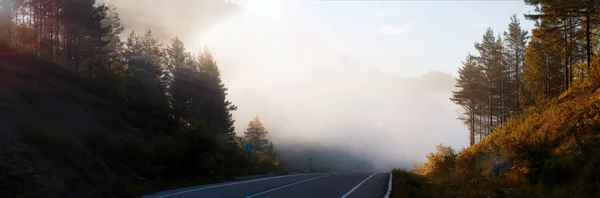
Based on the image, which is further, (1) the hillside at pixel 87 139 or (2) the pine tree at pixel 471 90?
(2) the pine tree at pixel 471 90

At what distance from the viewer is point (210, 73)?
65250 millimetres

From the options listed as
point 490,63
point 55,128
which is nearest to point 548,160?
point 55,128

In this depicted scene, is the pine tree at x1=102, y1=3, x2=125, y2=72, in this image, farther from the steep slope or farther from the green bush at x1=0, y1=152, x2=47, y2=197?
the green bush at x1=0, y1=152, x2=47, y2=197

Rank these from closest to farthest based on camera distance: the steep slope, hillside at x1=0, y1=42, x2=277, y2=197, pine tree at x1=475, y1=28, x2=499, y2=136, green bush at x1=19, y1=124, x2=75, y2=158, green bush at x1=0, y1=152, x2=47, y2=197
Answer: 1. green bush at x1=0, y1=152, x2=47, y2=197
2. the steep slope
3. hillside at x1=0, y1=42, x2=277, y2=197
4. green bush at x1=19, y1=124, x2=75, y2=158
5. pine tree at x1=475, y1=28, x2=499, y2=136

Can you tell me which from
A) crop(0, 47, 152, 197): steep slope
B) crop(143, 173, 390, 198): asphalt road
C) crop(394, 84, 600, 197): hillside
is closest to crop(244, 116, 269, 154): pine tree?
crop(0, 47, 152, 197): steep slope

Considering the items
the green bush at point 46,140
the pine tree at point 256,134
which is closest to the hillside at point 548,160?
the green bush at point 46,140

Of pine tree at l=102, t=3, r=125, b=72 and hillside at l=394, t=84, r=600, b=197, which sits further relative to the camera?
pine tree at l=102, t=3, r=125, b=72

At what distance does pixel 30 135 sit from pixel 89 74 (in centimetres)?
2287

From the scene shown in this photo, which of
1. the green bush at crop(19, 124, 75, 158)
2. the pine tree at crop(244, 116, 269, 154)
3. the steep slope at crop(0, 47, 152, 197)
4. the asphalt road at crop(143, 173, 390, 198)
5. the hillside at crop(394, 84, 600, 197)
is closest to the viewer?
the hillside at crop(394, 84, 600, 197)

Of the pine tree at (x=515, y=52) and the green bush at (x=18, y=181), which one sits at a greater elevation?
the pine tree at (x=515, y=52)

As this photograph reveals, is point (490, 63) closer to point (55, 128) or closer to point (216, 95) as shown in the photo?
point (216, 95)

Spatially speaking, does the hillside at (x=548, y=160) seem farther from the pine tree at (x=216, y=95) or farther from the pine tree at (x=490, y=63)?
the pine tree at (x=216, y=95)

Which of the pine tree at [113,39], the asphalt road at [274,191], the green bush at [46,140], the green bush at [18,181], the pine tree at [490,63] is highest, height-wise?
the pine tree at [113,39]

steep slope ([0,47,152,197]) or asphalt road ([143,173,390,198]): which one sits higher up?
steep slope ([0,47,152,197])
